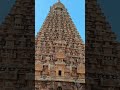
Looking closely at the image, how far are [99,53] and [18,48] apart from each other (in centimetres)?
354

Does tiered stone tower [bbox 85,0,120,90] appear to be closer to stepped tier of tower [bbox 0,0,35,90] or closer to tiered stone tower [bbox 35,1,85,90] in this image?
tiered stone tower [bbox 35,1,85,90]

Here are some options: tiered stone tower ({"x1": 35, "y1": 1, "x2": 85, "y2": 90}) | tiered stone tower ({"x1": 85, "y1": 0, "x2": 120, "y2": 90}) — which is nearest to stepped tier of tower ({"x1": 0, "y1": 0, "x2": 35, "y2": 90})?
tiered stone tower ({"x1": 35, "y1": 1, "x2": 85, "y2": 90})

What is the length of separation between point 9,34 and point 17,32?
1.18ft

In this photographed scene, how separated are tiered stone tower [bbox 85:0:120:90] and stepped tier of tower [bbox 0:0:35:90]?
246cm

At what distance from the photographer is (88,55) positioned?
2034 cm

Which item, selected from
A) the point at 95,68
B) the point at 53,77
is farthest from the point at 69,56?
the point at 95,68

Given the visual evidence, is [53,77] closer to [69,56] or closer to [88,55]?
[88,55]

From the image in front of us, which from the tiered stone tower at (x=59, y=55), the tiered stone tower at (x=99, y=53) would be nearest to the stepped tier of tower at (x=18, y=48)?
the tiered stone tower at (x=59, y=55)

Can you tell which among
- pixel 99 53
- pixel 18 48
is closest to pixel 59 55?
pixel 99 53

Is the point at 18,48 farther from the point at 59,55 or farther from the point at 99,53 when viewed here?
the point at 99,53

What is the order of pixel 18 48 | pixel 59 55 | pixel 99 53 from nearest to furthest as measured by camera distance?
1. pixel 18 48
2. pixel 99 53
3. pixel 59 55

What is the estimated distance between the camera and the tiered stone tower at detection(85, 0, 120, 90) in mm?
19891

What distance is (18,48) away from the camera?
794 inches

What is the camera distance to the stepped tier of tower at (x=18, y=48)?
64.0 ft
